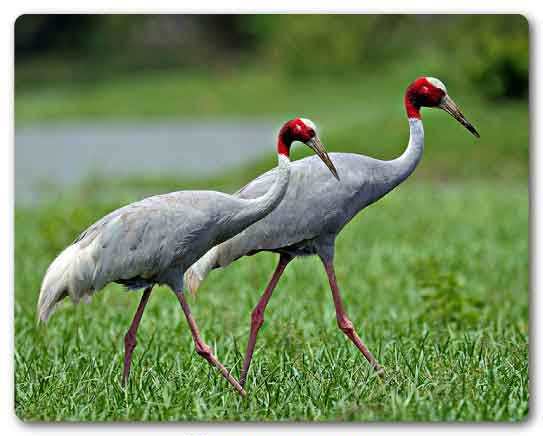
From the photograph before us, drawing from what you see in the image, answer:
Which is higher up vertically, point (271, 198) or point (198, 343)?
point (271, 198)

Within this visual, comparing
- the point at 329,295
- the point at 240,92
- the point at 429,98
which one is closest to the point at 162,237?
the point at 429,98

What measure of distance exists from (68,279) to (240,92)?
661 centimetres

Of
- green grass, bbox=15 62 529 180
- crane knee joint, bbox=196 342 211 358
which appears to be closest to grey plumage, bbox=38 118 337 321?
crane knee joint, bbox=196 342 211 358

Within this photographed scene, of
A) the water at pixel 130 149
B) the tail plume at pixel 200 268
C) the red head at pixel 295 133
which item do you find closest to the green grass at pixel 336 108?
the water at pixel 130 149

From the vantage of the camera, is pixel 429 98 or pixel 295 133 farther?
pixel 429 98

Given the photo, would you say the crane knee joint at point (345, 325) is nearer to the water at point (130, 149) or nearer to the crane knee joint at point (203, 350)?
the crane knee joint at point (203, 350)

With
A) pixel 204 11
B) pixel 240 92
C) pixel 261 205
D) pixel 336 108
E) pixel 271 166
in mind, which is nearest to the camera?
pixel 261 205

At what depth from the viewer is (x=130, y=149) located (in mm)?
10703

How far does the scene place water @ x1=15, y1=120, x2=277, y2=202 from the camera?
32.0 feet

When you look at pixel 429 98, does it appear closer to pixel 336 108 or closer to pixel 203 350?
pixel 203 350

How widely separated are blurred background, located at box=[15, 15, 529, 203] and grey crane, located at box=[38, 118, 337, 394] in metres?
4.03

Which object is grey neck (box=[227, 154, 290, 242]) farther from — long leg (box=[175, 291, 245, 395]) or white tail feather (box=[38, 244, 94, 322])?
white tail feather (box=[38, 244, 94, 322])

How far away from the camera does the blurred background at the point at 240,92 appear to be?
884cm
